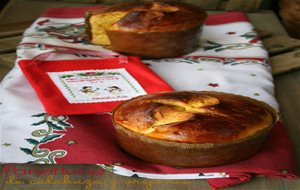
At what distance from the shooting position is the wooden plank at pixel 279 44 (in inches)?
43.3

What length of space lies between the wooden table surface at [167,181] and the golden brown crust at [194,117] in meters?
0.06

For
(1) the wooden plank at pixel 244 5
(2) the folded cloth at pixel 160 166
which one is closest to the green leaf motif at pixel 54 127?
(2) the folded cloth at pixel 160 166

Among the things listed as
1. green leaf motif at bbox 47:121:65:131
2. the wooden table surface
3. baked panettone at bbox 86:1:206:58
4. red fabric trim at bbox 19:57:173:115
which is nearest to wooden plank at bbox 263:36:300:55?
the wooden table surface

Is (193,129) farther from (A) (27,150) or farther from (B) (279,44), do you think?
(B) (279,44)

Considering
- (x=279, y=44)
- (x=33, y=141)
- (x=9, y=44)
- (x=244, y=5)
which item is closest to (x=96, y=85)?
(x=33, y=141)

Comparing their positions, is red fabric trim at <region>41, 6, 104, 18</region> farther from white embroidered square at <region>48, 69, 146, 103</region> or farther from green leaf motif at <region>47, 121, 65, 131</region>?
green leaf motif at <region>47, 121, 65, 131</region>

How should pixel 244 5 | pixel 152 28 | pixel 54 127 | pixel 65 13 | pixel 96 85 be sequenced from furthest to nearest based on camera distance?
pixel 244 5
pixel 65 13
pixel 152 28
pixel 96 85
pixel 54 127

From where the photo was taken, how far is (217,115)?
0.60 m

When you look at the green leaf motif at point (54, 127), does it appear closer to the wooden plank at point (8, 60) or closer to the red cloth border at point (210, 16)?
the wooden plank at point (8, 60)

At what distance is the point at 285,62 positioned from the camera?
3.33 feet

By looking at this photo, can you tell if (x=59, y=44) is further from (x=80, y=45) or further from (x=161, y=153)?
(x=161, y=153)

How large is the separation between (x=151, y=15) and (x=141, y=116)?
1.34ft

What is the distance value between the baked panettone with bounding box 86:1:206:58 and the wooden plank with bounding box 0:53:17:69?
164 mm

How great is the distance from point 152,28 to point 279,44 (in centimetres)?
31
